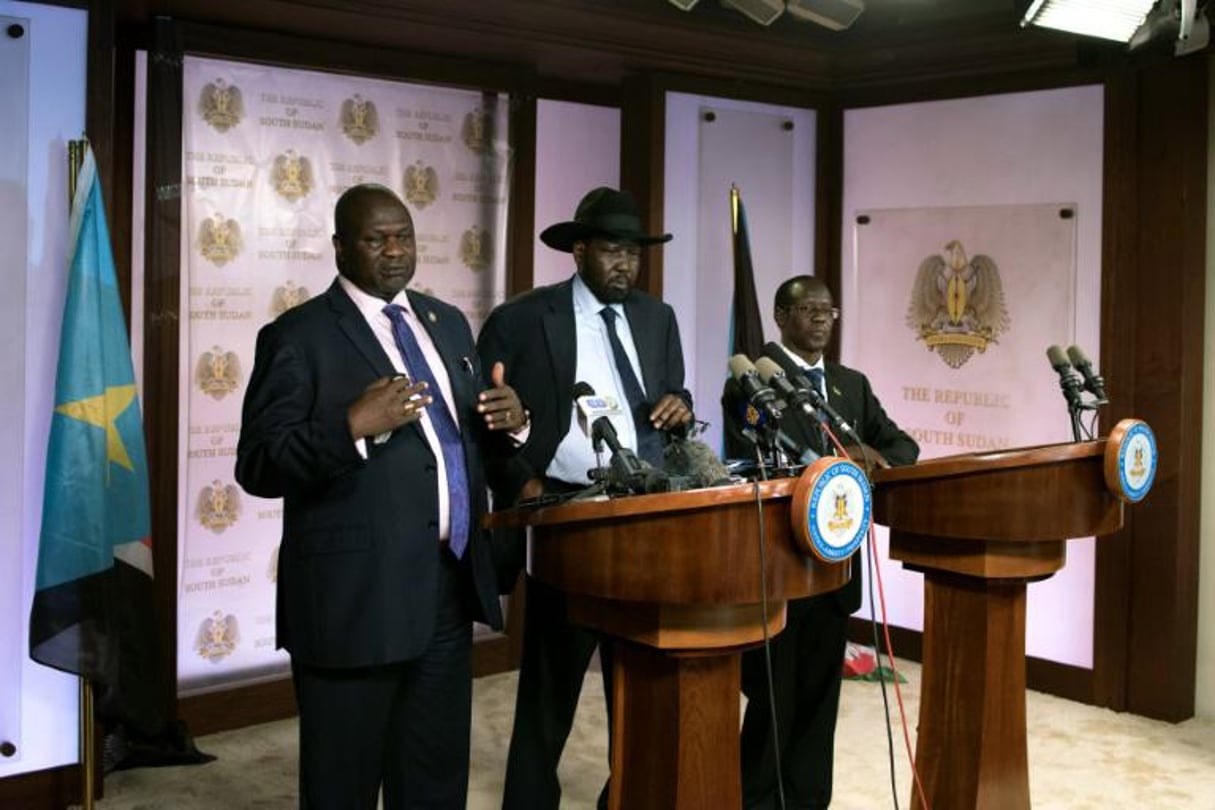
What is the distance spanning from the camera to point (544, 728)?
10.7 feet

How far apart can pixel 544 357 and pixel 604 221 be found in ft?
1.17

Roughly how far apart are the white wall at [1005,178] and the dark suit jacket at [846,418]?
149 centimetres

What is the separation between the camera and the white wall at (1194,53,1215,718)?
472cm

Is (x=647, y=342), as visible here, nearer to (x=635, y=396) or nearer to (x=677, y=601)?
(x=635, y=396)

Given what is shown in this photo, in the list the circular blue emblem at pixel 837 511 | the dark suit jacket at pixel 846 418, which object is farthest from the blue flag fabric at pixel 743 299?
the circular blue emblem at pixel 837 511

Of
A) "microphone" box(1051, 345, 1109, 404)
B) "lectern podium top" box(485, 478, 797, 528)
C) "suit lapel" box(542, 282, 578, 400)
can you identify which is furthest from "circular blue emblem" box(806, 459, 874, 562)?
"microphone" box(1051, 345, 1109, 404)

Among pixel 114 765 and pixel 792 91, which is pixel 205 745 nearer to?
pixel 114 765

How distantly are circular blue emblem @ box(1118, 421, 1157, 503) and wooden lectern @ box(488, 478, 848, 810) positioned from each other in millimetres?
846

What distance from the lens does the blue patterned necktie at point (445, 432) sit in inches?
108

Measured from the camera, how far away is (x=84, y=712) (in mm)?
3664

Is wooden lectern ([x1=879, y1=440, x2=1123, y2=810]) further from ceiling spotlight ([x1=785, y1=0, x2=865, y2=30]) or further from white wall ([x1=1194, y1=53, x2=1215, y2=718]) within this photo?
ceiling spotlight ([x1=785, y1=0, x2=865, y2=30])

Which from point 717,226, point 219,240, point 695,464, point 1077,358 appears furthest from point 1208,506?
point 219,240

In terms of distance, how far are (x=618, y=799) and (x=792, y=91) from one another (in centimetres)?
373

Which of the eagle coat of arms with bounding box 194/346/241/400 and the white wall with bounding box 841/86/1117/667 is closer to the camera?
the eagle coat of arms with bounding box 194/346/241/400
